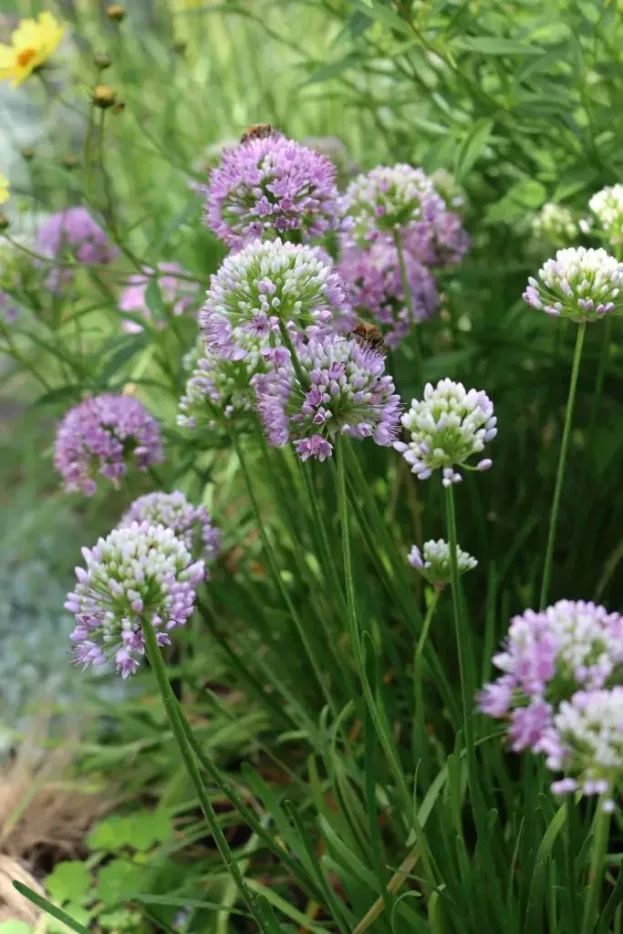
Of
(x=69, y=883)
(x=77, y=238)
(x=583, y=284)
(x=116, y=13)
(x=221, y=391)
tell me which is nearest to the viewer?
(x=583, y=284)

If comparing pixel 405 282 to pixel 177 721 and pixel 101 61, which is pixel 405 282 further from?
pixel 177 721

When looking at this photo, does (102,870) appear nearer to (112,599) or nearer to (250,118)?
(112,599)

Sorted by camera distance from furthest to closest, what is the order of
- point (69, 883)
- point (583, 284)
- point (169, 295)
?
point (169, 295) < point (69, 883) < point (583, 284)

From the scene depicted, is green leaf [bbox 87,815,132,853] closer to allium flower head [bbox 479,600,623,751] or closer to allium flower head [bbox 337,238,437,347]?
allium flower head [bbox 337,238,437,347]

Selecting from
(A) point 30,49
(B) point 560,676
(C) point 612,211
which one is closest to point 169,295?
(A) point 30,49

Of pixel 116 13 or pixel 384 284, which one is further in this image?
pixel 116 13

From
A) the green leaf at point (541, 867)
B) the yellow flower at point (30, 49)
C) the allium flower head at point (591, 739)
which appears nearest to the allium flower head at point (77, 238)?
the yellow flower at point (30, 49)

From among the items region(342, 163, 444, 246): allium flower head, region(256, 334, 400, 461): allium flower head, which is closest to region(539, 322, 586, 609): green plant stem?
region(256, 334, 400, 461): allium flower head

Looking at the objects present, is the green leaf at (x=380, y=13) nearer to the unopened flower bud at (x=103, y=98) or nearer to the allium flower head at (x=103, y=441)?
the unopened flower bud at (x=103, y=98)
